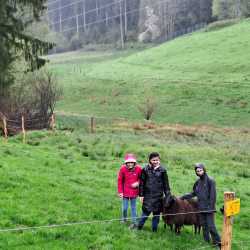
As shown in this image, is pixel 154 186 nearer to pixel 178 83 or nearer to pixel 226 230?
pixel 226 230

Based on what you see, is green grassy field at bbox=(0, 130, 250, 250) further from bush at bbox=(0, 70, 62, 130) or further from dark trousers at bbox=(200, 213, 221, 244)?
bush at bbox=(0, 70, 62, 130)

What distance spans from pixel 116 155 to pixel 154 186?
11.0 meters

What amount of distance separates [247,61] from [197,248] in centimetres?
5663

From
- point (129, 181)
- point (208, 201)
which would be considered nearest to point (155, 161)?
point (129, 181)

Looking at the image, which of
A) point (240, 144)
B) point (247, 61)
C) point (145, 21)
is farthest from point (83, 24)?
point (240, 144)

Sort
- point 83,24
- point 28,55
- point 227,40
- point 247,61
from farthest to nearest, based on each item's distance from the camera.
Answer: point 83,24, point 227,40, point 247,61, point 28,55

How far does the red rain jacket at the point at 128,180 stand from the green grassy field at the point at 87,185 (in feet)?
2.49

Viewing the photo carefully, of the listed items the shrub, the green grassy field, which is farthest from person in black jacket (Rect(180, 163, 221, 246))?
the shrub

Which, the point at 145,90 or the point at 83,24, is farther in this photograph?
the point at 83,24

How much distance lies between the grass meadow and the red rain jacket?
0.75 meters

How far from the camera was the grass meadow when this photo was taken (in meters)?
10.2

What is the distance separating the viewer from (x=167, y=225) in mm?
11445

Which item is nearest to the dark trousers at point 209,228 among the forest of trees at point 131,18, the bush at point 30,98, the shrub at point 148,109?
the bush at point 30,98

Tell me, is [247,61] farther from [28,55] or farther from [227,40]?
[28,55]
